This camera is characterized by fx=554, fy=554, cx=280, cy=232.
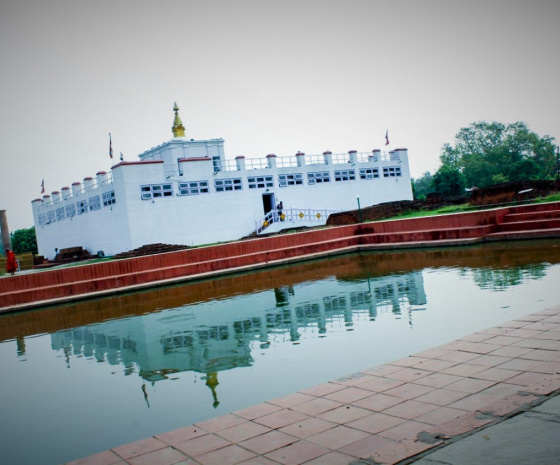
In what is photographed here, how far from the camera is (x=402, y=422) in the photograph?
4105 mm

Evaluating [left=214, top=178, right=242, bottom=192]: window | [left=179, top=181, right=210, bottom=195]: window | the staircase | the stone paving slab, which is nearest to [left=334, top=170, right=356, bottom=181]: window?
[left=214, top=178, right=242, bottom=192]: window

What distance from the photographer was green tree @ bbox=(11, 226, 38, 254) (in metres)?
60.8

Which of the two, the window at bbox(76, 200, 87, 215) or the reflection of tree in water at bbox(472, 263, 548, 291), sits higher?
the window at bbox(76, 200, 87, 215)

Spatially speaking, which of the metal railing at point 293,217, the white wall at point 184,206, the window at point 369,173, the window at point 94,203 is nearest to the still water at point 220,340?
the white wall at point 184,206

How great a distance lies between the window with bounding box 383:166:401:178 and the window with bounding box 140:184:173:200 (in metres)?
18.5

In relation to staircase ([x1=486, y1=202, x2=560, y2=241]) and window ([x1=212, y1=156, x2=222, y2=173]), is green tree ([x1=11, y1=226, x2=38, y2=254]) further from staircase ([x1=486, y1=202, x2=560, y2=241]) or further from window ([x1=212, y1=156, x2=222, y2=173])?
staircase ([x1=486, y1=202, x2=560, y2=241])

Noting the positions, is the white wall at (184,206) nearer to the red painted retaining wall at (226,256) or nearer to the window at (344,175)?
the window at (344,175)

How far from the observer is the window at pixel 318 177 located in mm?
39594

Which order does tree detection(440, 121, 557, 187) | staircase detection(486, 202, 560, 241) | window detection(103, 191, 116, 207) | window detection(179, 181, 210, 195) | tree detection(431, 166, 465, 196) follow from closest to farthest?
staircase detection(486, 202, 560, 241)
window detection(103, 191, 116, 207)
window detection(179, 181, 210, 195)
tree detection(431, 166, 465, 196)
tree detection(440, 121, 557, 187)

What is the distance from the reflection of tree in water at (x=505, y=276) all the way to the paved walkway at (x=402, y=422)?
15.8 ft

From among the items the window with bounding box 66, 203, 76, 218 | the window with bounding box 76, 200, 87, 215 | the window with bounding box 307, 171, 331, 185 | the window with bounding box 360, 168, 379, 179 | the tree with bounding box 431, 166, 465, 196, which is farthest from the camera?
the tree with bounding box 431, 166, 465, 196

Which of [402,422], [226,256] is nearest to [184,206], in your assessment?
[226,256]

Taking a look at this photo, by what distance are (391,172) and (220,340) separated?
124 ft

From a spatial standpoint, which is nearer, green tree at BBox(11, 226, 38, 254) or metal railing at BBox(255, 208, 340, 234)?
metal railing at BBox(255, 208, 340, 234)
